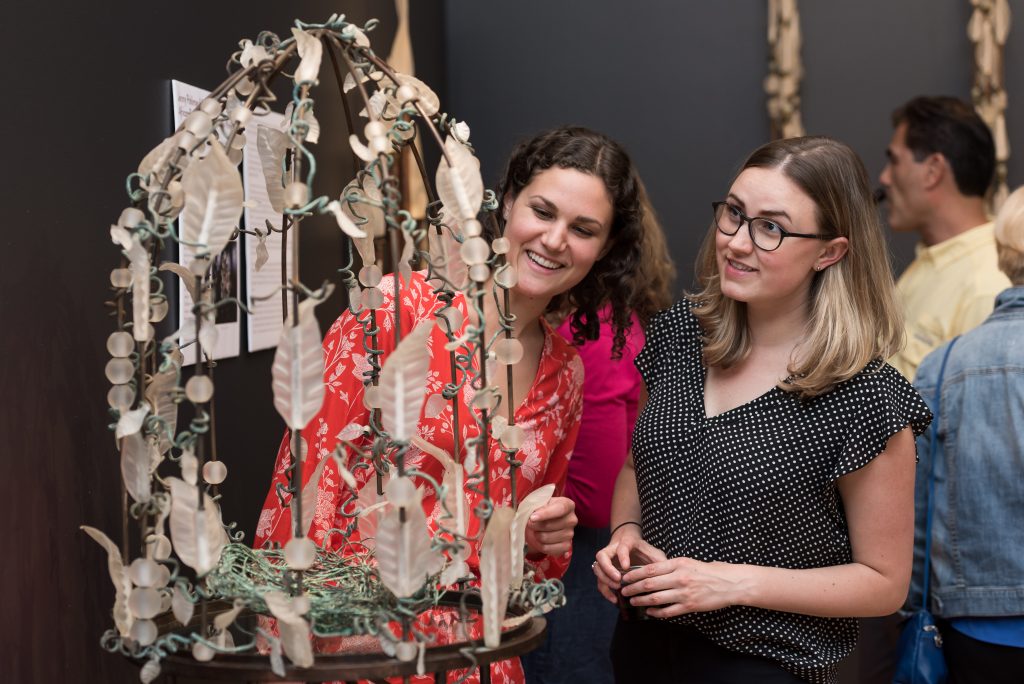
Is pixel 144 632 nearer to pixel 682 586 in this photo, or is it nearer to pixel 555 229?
pixel 682 586

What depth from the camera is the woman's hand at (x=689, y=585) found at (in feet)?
5.46

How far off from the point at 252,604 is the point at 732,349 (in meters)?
0.96

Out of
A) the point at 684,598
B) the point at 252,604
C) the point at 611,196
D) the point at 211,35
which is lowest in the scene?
the point at 684,598

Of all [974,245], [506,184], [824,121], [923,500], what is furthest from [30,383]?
[824,121]

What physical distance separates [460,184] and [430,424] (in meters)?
0.59

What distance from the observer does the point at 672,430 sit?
1.82 meters

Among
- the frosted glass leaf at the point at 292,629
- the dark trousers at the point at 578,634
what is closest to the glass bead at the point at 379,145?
the frosted glass leaf at the point at 292,629

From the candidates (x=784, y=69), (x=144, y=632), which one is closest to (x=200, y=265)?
(x=144, y=632)

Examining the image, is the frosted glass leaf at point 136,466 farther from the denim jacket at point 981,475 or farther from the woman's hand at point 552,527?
the denim jacket at point 981,475

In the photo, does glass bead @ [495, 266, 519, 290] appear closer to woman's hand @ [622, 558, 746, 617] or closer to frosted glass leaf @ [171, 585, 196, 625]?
frosted glass leaf @ [171, 585, 196, 625]

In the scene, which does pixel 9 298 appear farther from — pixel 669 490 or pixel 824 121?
pixel 824 121

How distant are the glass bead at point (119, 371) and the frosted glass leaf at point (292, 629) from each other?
0.28 m

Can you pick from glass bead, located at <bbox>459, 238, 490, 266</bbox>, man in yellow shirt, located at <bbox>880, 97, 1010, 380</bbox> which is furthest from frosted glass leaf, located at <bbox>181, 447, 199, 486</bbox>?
man in yellow shirt, located at <bbox>880, 97, 1010, 380</bbox>

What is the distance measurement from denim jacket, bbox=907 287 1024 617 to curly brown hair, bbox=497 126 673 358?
2.18ft
